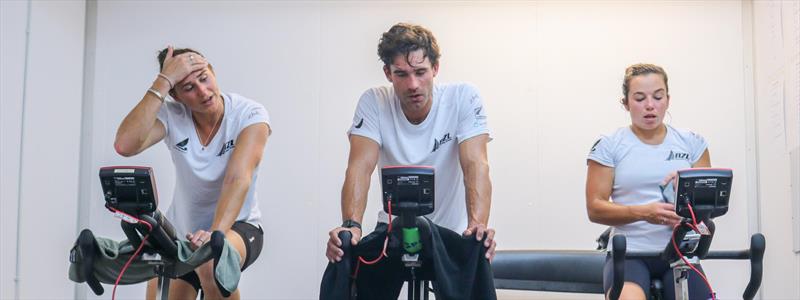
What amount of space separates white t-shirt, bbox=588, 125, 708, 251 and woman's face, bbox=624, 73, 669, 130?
67 millimetres

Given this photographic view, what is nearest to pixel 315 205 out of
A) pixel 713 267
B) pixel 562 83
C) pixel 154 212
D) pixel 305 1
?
pixel 305 1

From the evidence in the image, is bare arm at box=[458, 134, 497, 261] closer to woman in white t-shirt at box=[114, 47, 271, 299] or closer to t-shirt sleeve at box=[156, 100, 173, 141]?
woman in white t-shirt at box=[114, 47, 271, 299]

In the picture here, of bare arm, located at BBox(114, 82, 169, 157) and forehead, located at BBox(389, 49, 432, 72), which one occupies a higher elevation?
forehead, located at BBox(389, 49, 432, 72)

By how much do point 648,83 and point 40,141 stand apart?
9.86ft

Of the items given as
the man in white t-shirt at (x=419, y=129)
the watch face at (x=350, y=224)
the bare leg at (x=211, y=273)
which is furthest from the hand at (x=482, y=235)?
the bare leg at (x=211, y=273)

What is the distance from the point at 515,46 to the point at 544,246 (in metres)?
1.04

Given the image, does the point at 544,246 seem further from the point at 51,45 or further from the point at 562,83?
the point at 51,45

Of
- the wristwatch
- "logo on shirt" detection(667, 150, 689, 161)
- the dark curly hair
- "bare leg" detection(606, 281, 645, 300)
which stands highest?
the dark curly hair

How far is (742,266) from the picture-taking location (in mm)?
5137

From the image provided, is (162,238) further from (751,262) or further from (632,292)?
(751,262)

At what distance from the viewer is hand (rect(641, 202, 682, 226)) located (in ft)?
11.0

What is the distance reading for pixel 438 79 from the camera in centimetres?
530

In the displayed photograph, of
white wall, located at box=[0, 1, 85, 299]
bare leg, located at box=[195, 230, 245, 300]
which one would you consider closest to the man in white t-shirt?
bare leg, located at box=[195, 230, 245, 300]

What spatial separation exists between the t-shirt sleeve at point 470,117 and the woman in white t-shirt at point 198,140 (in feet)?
2.30
